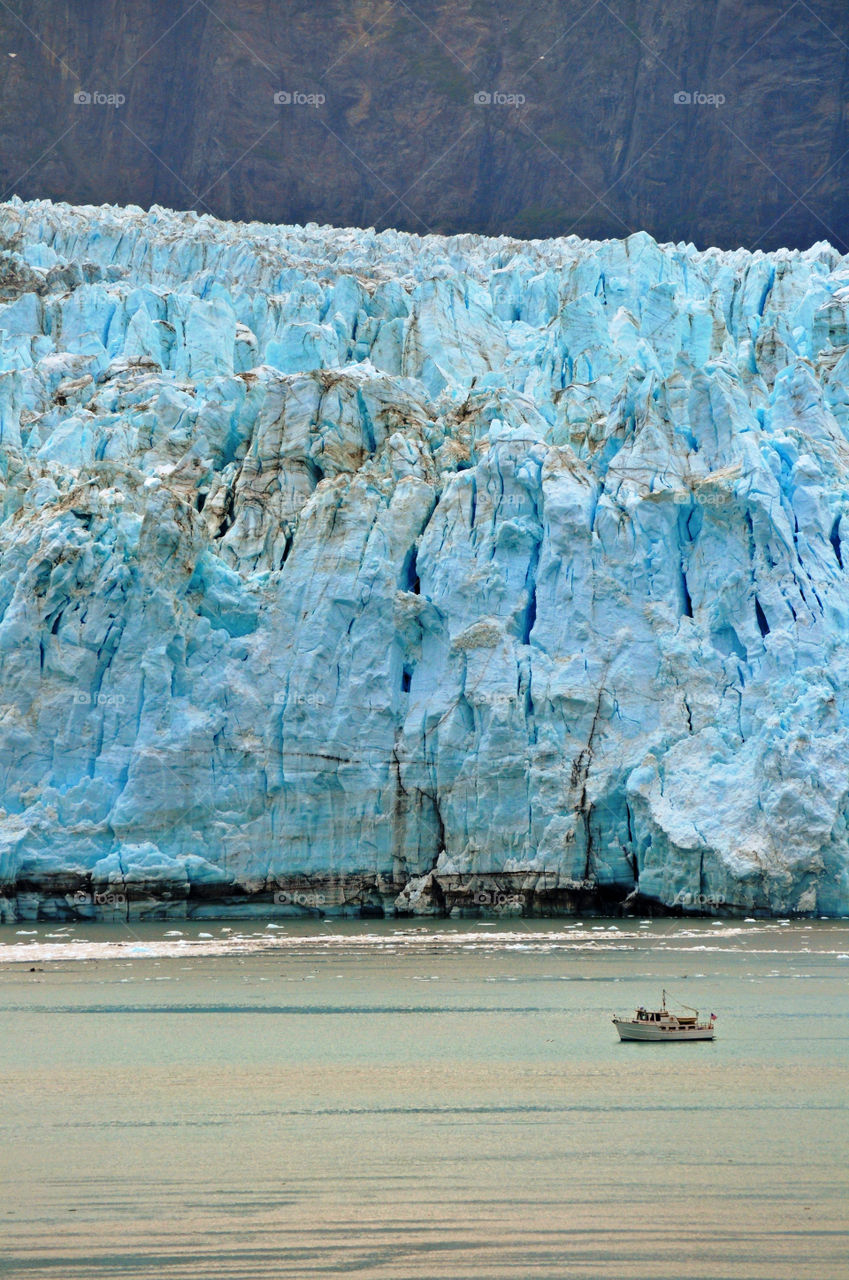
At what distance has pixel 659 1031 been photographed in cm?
1608

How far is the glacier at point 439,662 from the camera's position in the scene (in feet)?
78.1

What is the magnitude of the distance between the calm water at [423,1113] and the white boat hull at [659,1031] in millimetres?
208

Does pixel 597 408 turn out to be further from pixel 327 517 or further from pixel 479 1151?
pixel 479 1151

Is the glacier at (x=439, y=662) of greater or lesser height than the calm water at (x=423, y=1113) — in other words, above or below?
above

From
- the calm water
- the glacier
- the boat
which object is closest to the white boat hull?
the boat

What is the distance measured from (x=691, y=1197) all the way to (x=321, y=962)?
11.1 metres

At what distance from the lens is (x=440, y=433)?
92.4 feet

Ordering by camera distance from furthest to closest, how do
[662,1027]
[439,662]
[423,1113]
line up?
[439,662], [662,1027], [423,1113]

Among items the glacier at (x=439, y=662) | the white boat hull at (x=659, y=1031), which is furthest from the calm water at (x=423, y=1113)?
the glacier at (x=439, y=662)

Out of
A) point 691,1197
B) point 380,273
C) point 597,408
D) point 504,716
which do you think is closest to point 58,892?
point 504,716

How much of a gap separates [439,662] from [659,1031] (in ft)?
33.0

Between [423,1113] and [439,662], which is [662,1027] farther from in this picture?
[439,662]

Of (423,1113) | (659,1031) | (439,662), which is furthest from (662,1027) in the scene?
(439,662)

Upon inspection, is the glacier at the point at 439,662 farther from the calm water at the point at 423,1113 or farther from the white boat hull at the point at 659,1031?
the white boat hull at the point at 659,1031
